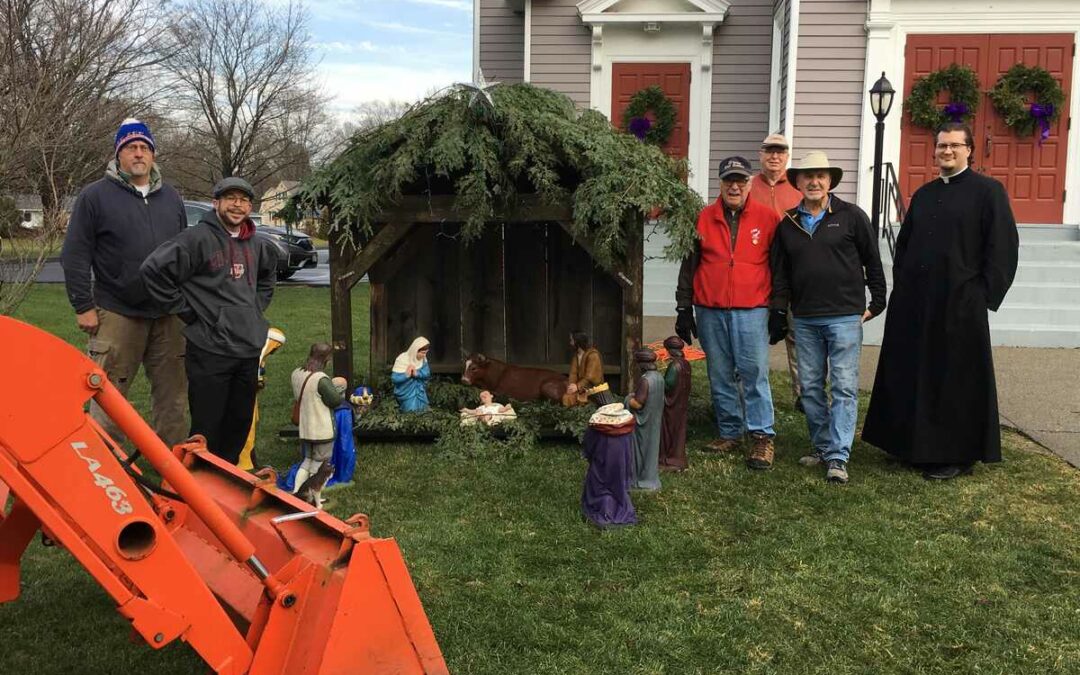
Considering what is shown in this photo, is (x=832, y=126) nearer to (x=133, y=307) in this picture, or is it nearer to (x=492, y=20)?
(x=492, y=20)

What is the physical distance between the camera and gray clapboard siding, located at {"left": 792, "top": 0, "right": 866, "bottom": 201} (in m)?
11.4

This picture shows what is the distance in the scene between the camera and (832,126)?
11594 mm

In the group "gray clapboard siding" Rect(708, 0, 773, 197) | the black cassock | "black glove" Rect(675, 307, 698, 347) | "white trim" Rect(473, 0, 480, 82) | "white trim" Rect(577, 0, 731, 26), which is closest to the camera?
the black cassock

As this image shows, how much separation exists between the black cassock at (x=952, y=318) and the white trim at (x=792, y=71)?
672cm

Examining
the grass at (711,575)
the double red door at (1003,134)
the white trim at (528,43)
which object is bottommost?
the grass at (711,575)

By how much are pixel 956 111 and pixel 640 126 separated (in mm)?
4123

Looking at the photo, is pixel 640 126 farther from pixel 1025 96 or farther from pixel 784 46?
pixel 1025 96

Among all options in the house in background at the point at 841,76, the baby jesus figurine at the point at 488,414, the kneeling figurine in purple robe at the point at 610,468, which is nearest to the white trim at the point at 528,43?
the house in background at the point at 841,76

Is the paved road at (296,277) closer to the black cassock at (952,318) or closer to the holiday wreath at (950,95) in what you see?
the holiday wreath at (950,95)

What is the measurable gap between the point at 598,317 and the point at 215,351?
3.63 meters

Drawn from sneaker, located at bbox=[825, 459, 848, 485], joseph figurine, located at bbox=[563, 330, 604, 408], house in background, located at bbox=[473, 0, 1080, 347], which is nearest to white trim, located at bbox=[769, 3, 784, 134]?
house in background, located at bbox=[473, 0, 1080, 347]

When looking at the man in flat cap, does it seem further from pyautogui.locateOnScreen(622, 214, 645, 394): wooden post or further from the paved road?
the paved road

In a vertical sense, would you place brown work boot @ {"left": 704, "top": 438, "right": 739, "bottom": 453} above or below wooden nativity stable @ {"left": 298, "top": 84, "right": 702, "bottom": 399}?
below

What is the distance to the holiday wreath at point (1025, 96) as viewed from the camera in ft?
36.3
